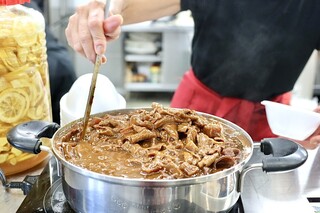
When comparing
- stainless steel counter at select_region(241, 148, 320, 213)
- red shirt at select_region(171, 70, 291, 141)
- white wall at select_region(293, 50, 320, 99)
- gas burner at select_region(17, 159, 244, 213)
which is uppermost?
gas burner at select_region(17, 159, 244, 213)

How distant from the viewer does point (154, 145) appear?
0.95 meters

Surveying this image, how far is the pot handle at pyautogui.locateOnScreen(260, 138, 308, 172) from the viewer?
2.91 ft

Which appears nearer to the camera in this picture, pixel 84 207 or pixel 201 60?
pixel 84 207

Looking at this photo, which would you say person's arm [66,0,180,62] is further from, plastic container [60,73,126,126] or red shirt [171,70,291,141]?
red shirt [171,70,291,141]

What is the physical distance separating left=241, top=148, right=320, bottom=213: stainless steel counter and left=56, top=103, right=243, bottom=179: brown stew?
165mm

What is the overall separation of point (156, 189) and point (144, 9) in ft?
3.47

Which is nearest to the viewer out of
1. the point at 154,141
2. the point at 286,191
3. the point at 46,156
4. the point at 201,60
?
the point at 154,141

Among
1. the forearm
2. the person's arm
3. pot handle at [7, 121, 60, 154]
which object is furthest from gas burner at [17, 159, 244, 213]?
the forearm

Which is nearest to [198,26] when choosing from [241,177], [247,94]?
[247,94]

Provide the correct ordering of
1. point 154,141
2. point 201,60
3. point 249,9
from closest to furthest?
point 154,141 → point 249,9 → point 201,60

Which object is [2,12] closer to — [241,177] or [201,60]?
[241,177]

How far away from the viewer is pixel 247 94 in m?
1.73

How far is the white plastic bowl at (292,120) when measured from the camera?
1.26 metres

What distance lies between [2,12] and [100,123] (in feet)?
1.33
